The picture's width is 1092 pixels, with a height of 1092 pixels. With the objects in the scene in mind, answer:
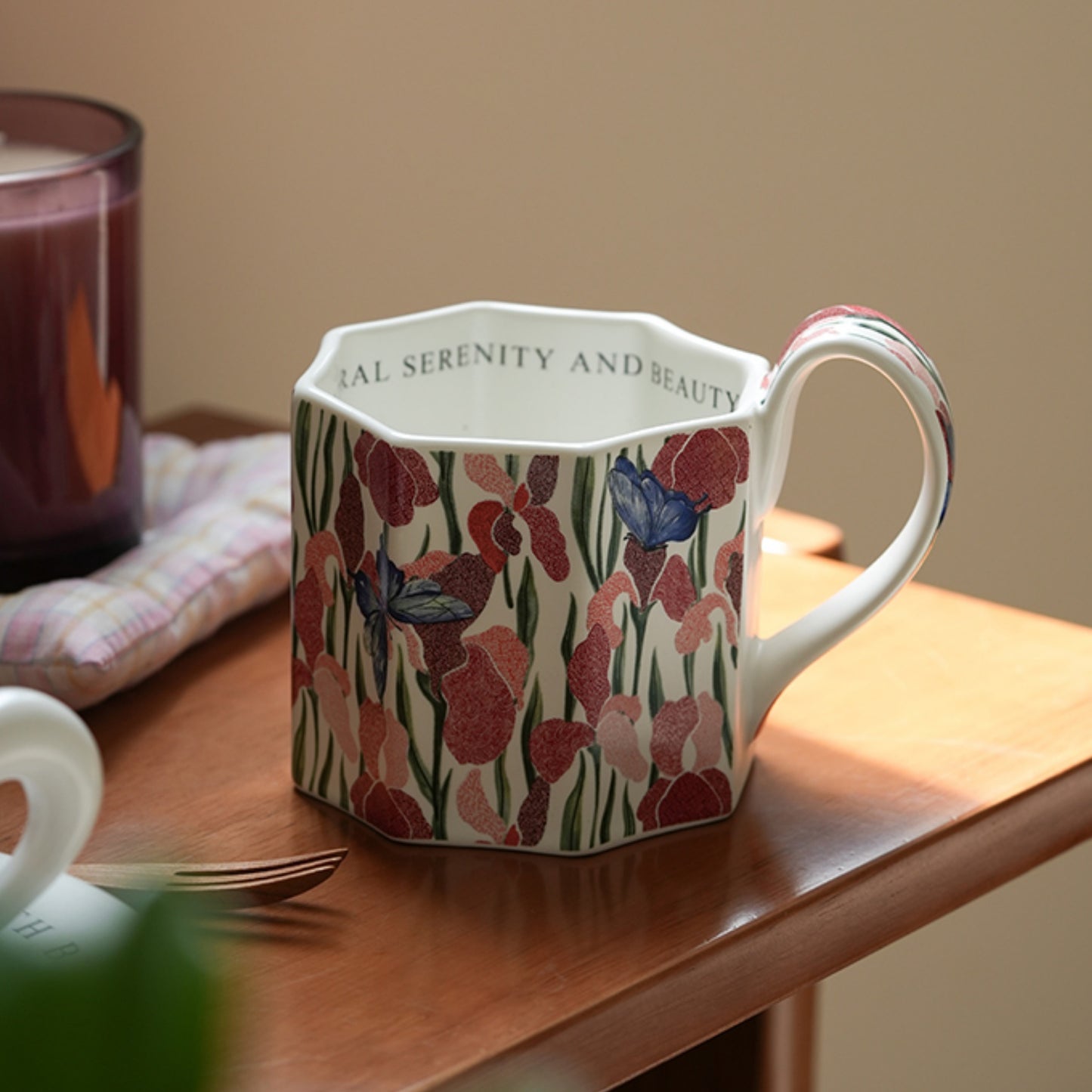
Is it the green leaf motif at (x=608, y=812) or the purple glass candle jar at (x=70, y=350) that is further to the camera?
the purple glass candle jar at (x=70, y=350)

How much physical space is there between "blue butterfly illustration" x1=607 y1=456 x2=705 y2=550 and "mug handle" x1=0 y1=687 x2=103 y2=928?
0.16 m

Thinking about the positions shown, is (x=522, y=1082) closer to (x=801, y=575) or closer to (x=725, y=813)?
(x=725, y=813)

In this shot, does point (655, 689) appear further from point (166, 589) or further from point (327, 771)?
point (166, 589)

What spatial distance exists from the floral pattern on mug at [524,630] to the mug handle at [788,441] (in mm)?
18

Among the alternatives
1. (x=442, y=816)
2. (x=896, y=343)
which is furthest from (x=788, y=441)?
(x=442, y=816)

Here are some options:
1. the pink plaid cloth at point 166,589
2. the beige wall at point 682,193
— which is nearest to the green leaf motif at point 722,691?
the pink plaid cloth at point 166,589

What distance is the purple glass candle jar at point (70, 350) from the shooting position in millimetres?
585

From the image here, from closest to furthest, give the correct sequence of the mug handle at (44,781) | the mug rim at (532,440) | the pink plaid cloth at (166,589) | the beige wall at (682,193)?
1. the mug handle at (44,781)
2. the mug rim at (532,440)
3. the pink plaid cloth at (166,589)
4. the beige wall at (682,193)

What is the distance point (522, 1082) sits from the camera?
364mm

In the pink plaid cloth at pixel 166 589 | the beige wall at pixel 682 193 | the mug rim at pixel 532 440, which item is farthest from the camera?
the beige wall at pixel 682 193

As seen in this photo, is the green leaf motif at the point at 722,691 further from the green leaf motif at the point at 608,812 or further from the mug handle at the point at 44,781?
the mug handle at the point at 44,781

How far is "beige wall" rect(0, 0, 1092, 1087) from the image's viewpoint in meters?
0.95

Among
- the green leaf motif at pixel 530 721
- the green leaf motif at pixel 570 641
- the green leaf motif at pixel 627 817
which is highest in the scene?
the green leaf motif at pixel 570 641

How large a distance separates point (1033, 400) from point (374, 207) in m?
0.49
